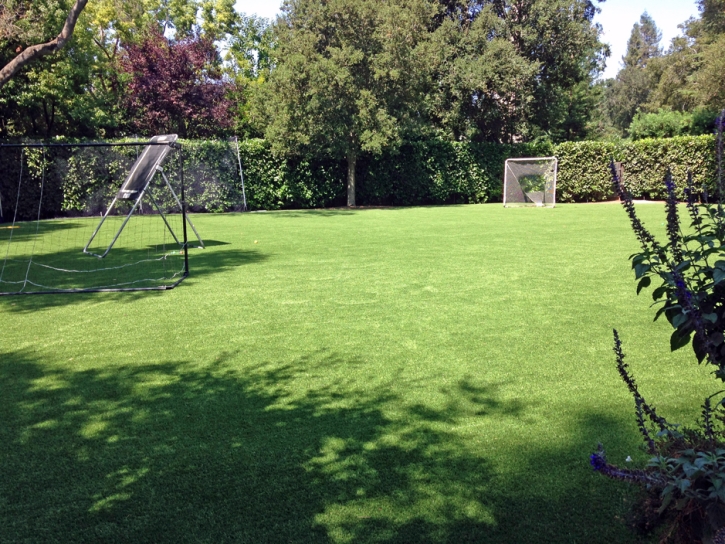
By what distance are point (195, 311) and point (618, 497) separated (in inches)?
197

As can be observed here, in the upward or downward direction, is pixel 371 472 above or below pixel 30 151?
below

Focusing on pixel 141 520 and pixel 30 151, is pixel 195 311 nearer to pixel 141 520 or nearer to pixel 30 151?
pixel 141 520

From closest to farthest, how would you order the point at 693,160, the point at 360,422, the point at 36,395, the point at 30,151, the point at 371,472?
1. the point at 371,472
2. the point at 360,422
3. the point at 36,395
4. the point at 30,151
5. the point at 693,160

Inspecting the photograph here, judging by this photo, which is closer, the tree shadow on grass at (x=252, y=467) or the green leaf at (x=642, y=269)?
the green leaf at (x=642, y=269)

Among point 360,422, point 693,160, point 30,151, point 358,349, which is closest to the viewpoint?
point 360,422

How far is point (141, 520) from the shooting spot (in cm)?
262

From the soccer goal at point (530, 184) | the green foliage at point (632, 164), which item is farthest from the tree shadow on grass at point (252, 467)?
the green foliage at point (632, 164)

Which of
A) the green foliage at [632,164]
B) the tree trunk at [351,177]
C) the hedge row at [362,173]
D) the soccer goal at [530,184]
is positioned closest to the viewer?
the hedge row at [362,173]

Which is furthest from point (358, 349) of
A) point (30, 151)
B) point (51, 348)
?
point (30, 151)

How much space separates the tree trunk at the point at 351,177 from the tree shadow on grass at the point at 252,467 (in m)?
20.9

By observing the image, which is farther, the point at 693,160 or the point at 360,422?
the point at 693,160

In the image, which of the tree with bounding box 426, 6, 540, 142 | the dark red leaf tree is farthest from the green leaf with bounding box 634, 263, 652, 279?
the dark red leaf tree

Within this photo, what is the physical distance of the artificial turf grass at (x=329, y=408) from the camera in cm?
266

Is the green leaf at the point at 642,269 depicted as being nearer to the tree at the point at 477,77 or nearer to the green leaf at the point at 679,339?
the green leaf at the point at 679,339
